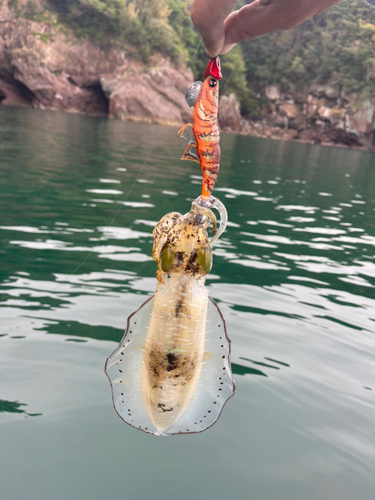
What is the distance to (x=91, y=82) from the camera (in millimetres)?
51875

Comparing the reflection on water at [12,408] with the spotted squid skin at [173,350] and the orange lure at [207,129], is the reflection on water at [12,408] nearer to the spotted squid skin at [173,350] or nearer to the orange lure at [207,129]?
the spotted squid skin at [173,350]

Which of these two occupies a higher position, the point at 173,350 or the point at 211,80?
the point at 211,80

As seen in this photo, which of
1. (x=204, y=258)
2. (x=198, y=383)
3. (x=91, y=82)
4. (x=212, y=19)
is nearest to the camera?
(x=212, y=19)

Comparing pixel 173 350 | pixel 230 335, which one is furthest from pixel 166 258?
pixel 230 335

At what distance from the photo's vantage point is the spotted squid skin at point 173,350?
2059 millimetres

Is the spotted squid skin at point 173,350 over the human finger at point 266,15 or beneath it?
beneath

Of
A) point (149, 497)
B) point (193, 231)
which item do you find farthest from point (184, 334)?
point (149, 497)

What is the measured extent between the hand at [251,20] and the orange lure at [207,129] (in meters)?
0.09

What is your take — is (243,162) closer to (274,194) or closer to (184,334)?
(274,194)

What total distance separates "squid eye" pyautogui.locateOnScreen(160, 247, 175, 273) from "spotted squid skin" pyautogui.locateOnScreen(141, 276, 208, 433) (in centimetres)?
6

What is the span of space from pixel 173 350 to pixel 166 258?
46 centimetres

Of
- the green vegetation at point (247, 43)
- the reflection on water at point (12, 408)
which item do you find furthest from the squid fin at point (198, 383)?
the green vegetation at point (247, 43)

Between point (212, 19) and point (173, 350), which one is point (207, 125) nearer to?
point (212, 19)

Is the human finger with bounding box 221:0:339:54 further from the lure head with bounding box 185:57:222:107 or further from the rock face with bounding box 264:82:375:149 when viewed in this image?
the rock face with bounding box 264:82:375:149
